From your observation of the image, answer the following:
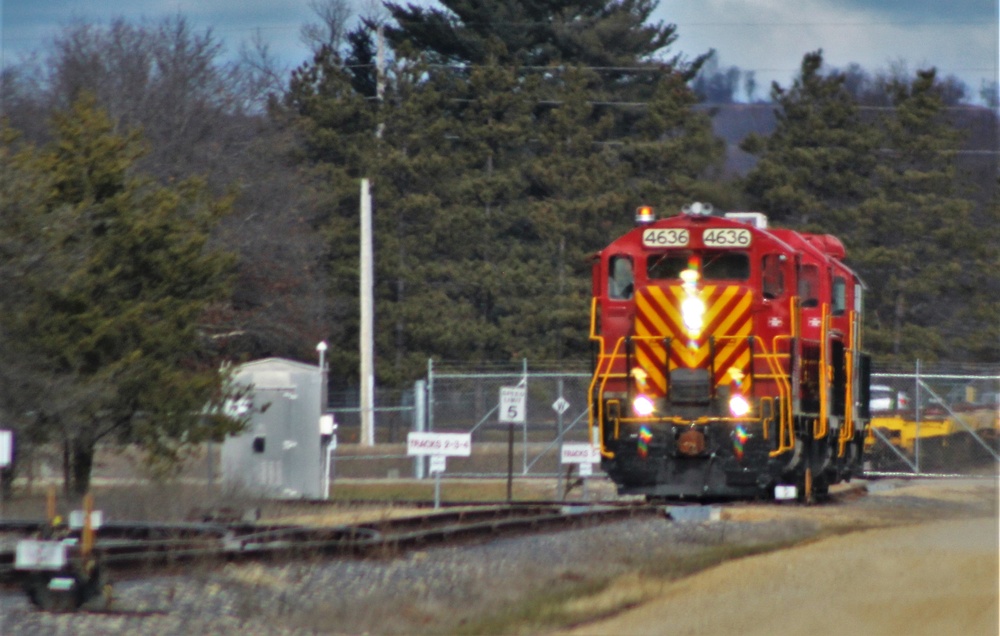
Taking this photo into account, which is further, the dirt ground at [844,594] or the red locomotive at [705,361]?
the red locomotive at [705,361]

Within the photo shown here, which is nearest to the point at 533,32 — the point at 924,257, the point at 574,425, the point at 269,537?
the point at 924,257

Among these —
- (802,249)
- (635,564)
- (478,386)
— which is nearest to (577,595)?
(635,564)

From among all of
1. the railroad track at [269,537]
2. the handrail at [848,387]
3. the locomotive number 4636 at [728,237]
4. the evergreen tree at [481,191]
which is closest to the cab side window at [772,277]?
the locomotive number 4636 at [728,237]

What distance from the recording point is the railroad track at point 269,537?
10023 millimetres

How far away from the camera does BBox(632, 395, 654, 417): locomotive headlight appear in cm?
1669

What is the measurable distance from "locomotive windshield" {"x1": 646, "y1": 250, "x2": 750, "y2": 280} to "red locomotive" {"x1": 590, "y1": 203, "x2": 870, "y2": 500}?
1 centimetres

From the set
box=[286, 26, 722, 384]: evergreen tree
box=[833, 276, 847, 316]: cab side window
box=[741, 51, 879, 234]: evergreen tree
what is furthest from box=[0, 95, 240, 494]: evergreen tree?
box=[286, 26, 722, 384]: evergreen tree

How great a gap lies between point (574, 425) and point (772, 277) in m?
17.4

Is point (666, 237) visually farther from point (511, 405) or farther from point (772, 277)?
point (511, 405)

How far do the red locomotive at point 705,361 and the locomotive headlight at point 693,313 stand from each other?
2 cm

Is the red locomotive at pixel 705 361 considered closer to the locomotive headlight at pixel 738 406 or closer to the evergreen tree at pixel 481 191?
the locomotive headlight at pixel 738 406

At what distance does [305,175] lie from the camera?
43938 mm

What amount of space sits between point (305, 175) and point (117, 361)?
26.4 metres

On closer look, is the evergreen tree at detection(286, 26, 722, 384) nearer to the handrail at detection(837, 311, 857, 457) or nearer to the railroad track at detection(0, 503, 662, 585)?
the handrail at detection(837, 311, 857, 457)
